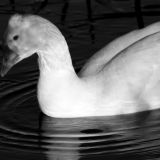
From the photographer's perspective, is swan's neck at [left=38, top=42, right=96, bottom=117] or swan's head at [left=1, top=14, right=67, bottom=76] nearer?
swan's head at [left=1, top=14, right=67, bottom=76]

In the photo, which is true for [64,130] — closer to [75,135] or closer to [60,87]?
[75,135]

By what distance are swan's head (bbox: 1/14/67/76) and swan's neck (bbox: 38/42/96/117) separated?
0.40ft

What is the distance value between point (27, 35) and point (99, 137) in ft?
4.01

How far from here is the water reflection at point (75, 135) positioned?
7.89m

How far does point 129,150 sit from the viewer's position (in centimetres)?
787

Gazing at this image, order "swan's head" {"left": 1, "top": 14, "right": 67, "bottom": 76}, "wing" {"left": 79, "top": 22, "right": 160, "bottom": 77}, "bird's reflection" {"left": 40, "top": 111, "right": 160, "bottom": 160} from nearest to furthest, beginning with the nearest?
"bird's reflection" {"left": 40, "top": 111, "right": 160, "bottom": 160}
"swan's head" {"left": 1, "top": 14, "right": 67, "bottom": 76}
"wing" {"left": 79, "top": 22, "right": 160, "bottom": 77}

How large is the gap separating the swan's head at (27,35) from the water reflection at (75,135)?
677 millimetres

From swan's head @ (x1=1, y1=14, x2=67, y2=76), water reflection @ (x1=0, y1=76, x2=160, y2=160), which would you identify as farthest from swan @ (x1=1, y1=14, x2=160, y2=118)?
water reflection @ (x1=0, y1=76, x2=160, y2=160)

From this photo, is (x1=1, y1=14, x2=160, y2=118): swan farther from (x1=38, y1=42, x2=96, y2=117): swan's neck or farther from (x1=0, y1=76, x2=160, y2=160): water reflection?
(x1=0, y1=76, x2=160, y2=160): water reflection

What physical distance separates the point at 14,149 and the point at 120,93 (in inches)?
50.1

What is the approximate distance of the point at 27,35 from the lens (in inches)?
337

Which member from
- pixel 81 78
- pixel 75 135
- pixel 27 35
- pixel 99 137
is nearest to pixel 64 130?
pixel 75 135

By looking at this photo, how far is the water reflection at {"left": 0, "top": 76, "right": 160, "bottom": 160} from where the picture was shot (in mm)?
7895

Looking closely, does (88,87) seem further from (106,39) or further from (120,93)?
(106,39)
